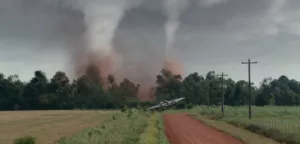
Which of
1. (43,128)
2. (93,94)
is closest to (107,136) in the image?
(43,128)

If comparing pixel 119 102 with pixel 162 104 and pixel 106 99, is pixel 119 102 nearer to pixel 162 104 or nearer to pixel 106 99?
pixel 106 99

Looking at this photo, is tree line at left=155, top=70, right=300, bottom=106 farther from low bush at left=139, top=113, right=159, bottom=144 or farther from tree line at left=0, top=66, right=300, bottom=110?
low bush at left=139, top=113, right=159, bottom=144

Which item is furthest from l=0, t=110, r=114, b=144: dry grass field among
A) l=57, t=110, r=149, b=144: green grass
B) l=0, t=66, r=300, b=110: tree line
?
l=0, t=66, r=300, b=110: tree line

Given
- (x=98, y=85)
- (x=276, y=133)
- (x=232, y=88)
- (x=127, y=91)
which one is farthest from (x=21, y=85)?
(x=276, y=133)

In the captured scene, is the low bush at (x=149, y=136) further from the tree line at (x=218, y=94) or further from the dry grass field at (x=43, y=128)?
the tree line at (x=218, y=94)

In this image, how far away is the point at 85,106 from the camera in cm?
17638

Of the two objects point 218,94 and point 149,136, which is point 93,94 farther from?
point 149,136

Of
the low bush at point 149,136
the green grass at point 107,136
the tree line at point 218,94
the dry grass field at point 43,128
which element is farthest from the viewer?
the tree line at point 218,94

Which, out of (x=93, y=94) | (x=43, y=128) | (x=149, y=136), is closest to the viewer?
(x=149, y=136)

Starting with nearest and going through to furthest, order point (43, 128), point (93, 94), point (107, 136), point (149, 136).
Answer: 1. point (107, 136)
2. point (149, 136)
3. point (43, 128)
4. point (93, 94)

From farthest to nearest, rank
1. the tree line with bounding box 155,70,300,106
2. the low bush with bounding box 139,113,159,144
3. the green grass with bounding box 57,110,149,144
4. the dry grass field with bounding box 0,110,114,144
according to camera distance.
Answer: the tree line with bounding box 155,70,300,106 → the dry grass field with bounding box 0,110,114,144 → the green grass with bounding box 57,110,149,144 → the low bush with bounding box 139,113,159,144

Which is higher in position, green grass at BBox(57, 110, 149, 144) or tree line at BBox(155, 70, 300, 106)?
tree line at BBox(155, 70, 300, 106)

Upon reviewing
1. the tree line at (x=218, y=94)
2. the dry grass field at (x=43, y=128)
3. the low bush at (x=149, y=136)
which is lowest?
the dry grass field at (x=43, y=128)

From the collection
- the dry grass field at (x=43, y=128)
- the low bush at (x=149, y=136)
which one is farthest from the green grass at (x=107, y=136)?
the dry grass field at (x=43, y=128)
